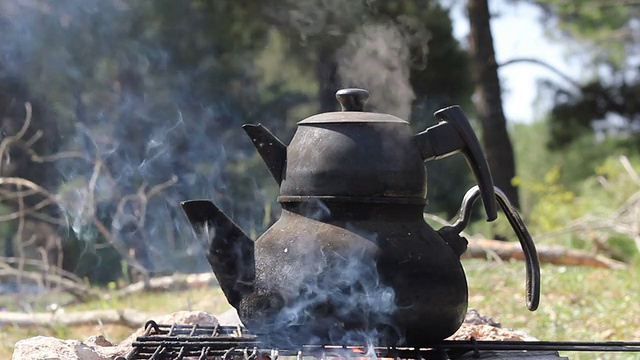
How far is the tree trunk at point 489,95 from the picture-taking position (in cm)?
1101

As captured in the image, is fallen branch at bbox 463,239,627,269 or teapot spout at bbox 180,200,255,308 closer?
teapot spout at bbox 180,200,255,308

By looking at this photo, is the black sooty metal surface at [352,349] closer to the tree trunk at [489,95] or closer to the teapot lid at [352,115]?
the teapot lid at [352,115]

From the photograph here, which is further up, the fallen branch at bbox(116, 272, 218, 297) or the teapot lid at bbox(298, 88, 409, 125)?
the teapot lid at bbox(298, 88, 409, 125)

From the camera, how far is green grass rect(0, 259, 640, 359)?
5.05m

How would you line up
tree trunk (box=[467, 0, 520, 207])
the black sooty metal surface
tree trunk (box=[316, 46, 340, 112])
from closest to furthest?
1. the black sooty metal surface
2. tree trunk (box=[316, 46, 340, 112])
3. tree trunk (box=[467, 0, 520, 207])

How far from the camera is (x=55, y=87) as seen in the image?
8.11 metres

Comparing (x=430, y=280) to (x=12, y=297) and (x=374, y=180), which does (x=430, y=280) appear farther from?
(x=12, y=297)

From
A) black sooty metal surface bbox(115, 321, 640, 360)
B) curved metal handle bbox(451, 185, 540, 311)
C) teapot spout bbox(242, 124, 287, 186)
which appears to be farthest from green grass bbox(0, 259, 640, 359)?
teapot spout bbox(242, 124, 287, 186)

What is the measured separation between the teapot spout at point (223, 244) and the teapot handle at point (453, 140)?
0.68 m

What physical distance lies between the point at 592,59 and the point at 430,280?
17.5 meters

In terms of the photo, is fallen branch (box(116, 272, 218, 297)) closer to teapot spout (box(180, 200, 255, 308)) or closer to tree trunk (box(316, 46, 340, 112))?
tree trunk (box(316, 46, 340, 112))

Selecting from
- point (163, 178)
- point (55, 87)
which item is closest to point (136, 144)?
point (163, 178)

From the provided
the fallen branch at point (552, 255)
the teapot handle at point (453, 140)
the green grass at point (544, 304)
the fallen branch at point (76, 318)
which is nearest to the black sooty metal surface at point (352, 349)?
the teapot handle at point (453, 140)

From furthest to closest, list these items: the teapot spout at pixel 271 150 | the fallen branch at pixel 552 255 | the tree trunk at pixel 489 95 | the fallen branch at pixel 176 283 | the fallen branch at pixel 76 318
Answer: the tree trunk at pixel 489 95 → the fallen branch at pixel 552 255 → the fallen branch at pixel 176 283 → the fallen branch at pixel 76 318 → the teapot spout at pixel 271 150
